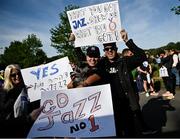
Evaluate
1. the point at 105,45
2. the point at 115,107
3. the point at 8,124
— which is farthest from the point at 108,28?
the point at 8,124

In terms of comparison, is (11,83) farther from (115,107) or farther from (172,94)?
(172,94)

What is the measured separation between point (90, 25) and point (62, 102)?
177 cm

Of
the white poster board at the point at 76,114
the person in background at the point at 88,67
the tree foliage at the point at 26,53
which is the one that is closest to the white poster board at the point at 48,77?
the person in background at the point at 88,67

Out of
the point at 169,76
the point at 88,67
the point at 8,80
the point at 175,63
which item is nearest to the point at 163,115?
the point at 169,76

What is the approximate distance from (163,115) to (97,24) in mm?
4076

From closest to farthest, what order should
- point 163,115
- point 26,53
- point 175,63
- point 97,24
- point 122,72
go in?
point 122,72 < point 97,24 < point 163,115 < point 175,63 < point 26,53

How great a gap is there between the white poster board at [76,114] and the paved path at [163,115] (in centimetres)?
288

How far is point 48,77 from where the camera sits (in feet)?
14.4

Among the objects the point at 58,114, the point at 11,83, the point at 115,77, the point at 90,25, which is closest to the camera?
the point at 58,114

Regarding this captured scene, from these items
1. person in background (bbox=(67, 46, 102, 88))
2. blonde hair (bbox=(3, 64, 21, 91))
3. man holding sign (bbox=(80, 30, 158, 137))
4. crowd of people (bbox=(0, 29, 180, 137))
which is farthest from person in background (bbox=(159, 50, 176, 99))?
blonde hair (bbox=(3, 64, 21, 91))

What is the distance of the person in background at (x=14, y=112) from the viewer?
349 centimetres

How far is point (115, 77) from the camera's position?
4.25m

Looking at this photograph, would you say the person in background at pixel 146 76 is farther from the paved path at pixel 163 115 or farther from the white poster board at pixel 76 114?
the white poster board at pixel 76 114

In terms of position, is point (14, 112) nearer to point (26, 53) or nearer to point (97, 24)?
point (97, 24)
